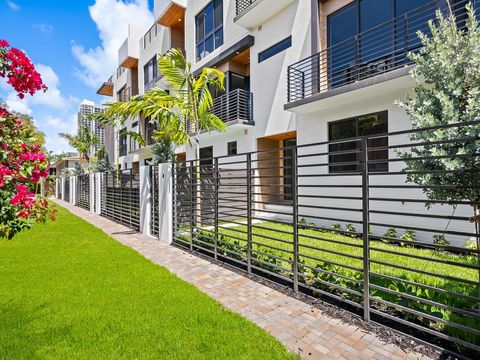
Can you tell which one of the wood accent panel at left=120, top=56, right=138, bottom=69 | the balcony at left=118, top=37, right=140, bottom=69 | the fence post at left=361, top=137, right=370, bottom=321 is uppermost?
the balcony at left=118, top=37, right=140, bottom=69

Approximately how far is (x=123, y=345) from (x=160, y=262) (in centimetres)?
326

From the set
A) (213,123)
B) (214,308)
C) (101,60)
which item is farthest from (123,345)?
(101,60)

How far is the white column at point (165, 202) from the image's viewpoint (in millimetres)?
7914

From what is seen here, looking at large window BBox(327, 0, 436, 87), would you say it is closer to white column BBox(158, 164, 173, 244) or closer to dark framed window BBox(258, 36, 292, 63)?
dark framed window BBox(258, 36, 292, 63)

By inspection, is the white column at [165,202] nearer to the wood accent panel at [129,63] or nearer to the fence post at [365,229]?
the fence post at [365,229]

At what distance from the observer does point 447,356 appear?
9.41 ft

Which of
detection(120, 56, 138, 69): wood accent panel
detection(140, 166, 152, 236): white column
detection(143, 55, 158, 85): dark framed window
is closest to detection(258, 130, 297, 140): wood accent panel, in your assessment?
detection(140, 166, 152, 236): white column

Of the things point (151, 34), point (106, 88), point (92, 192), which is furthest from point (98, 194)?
point (106, 88)

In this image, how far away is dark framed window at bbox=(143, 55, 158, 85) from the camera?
22.5 meters

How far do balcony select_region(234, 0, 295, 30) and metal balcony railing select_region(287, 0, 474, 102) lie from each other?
277 cm

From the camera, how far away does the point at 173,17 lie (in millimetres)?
→ 18734

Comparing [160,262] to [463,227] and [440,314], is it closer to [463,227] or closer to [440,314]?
[440,314]

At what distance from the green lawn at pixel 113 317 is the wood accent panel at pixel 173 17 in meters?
17.1

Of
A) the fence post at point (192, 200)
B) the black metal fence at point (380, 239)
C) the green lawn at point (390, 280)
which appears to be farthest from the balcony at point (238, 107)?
the green lawn at point (390, 280)
